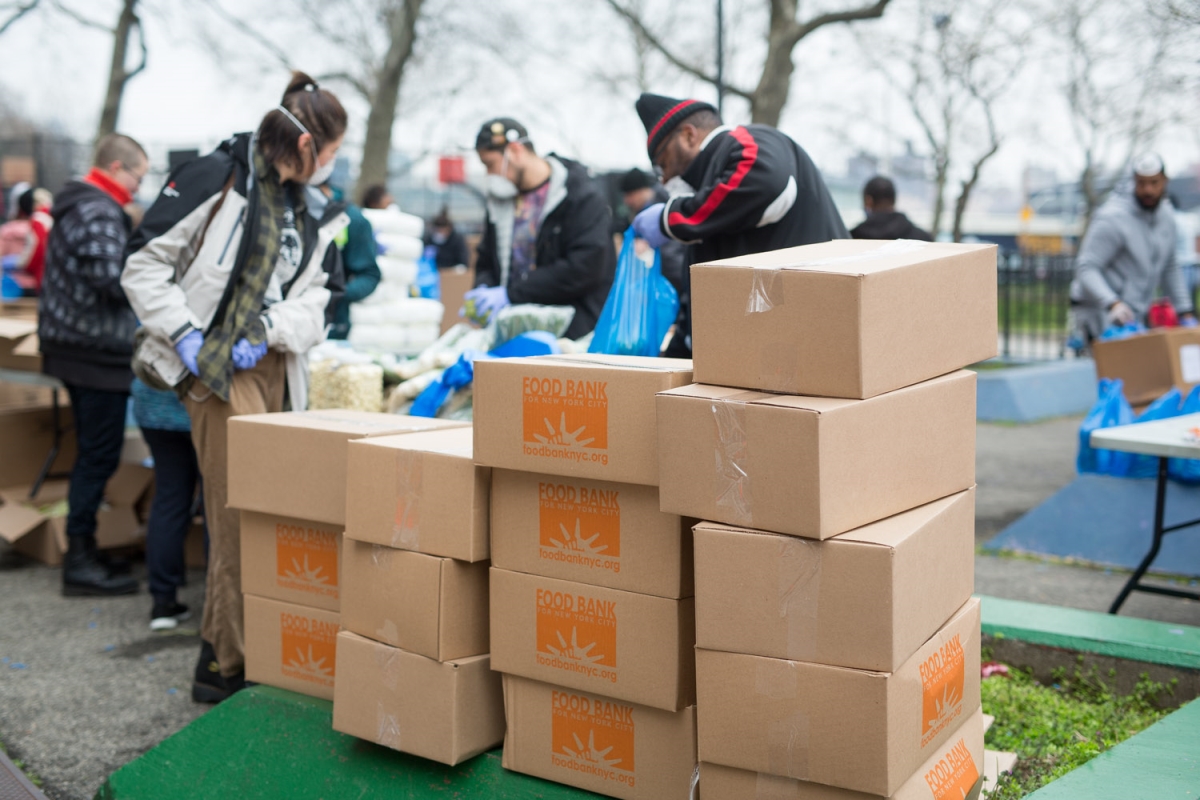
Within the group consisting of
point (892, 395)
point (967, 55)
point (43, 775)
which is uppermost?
point (967, 55)

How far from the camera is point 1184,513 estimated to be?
16.5 ft

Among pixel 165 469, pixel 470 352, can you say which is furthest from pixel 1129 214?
pixel 165 469

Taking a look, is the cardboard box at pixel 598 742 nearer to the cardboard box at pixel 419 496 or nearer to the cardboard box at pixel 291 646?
the cardboard box at pixel 419 496

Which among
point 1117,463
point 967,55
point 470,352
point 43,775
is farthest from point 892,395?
point 967,55

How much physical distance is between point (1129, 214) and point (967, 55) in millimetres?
9461

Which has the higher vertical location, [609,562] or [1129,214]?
[1129,214]

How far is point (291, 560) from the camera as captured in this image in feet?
9.73

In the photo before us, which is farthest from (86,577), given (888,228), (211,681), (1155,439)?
(888,228)

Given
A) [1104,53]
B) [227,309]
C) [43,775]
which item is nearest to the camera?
[43,775]

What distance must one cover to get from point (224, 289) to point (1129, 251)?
5.14 metres

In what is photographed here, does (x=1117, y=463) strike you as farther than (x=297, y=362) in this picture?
Yes

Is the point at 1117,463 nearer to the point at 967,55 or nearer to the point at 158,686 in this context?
the point at 158,686

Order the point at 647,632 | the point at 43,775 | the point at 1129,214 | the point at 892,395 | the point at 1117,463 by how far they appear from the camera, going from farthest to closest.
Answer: the point at 1129,214
the point at 1117,463
the point at 43,775
the point at 647,632
the point at 892,395

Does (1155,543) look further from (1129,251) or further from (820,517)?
(1129,251)
